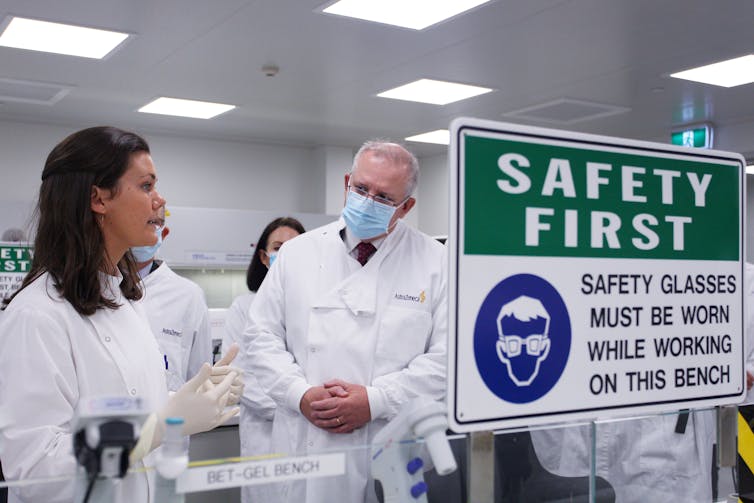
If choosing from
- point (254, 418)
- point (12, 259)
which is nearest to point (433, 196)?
point (12, 259)

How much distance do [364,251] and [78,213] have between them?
2.98 ft

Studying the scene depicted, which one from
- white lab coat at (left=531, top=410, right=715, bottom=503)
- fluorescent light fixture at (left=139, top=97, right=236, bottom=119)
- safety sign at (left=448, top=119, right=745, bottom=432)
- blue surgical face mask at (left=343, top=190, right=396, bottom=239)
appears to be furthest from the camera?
fluorescent light fixture at (left=139, top=97, right=236, bottom=119)

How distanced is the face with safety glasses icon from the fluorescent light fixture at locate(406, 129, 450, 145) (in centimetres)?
639

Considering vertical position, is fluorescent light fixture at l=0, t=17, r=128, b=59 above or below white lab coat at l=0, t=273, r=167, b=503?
above

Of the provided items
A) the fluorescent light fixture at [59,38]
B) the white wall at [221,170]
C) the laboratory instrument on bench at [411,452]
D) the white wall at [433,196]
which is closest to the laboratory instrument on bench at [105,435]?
the laboratory instrument on bench at [411,452]

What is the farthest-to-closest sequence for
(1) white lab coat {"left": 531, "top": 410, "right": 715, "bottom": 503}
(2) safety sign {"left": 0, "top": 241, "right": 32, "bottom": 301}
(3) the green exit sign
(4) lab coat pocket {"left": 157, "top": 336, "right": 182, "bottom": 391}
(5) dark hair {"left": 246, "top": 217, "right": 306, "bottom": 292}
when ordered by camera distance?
1. (3) the green exit sign
2. (2) safety sign {"left": 0, "top": 241, "right": 32, "bottom": 301}
3. (5) dark hair {"left": 246, "top": 217, "right": 306, "bottom": 292}
4. (4) lab coat pocket {"left": 157, "top": 336, "right": 182, "bottom": 391}
5. (1) white lab coat {"left": 531, "top": 410, "right": 715, "bottom": 503}

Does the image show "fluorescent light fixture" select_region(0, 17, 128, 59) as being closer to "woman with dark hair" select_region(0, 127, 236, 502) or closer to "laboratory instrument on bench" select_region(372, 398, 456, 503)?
"woman with dark hair" select_region(0, 127, 236, 502)

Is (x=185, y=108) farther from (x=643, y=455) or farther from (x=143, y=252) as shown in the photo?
(x=643, y=455)

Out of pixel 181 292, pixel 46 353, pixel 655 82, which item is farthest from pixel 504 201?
pixel 655 82

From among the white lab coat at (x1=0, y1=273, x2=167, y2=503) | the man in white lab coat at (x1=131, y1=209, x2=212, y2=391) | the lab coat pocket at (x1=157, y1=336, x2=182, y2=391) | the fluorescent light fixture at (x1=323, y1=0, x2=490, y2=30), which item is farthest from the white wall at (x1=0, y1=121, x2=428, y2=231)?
the white lab coat at (x1=0, y1=273, x2=167, y2=503)

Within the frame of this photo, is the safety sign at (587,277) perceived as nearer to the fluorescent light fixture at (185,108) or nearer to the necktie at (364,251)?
the necktie at (364,251)

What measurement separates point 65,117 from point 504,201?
A: 655 centimetres

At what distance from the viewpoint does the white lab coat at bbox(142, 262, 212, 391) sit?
2.69m

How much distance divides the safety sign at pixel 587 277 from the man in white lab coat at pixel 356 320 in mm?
946
